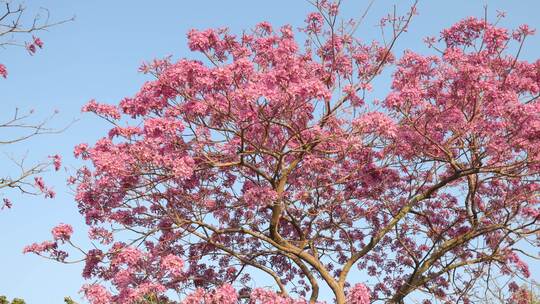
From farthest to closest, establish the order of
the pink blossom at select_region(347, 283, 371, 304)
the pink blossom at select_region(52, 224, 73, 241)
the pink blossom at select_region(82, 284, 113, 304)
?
the pink blossom at select_region(52, 224, 73, 241)
the pink blossom at select_region(347, 283, 371, 304)
the pink blossom at select_region(82, 284, 113, 304)

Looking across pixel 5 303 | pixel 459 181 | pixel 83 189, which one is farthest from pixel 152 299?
pixel 5 303

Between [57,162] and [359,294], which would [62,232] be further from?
[359,294]

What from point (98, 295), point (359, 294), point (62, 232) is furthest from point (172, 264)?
point (359, 294)

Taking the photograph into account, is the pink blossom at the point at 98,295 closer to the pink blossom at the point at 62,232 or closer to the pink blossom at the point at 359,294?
the pink blossom at the point at 62,232

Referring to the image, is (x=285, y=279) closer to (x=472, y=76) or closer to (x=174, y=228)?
(x=174, y=228)

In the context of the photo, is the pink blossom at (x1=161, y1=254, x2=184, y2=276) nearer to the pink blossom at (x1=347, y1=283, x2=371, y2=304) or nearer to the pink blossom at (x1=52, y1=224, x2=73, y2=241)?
the pink blossom at (x1=52, y1=224, x2=73, y2=241)

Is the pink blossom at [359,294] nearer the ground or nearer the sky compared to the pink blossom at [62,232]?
nearer the ground

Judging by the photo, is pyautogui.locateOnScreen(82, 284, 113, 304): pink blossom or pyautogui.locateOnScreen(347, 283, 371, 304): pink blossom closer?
pyautogui.locateOnScreen(82, 284, 113, 304): pink blossom

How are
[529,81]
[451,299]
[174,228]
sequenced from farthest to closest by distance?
[451,299]
[529,81]
[174,228]

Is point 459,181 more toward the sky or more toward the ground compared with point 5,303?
more toward the ground

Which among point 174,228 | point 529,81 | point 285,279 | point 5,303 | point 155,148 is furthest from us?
point 5,303

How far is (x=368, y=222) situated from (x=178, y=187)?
15.8 feet

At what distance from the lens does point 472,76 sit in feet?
38.3

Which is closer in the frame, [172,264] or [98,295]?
[172,264]
